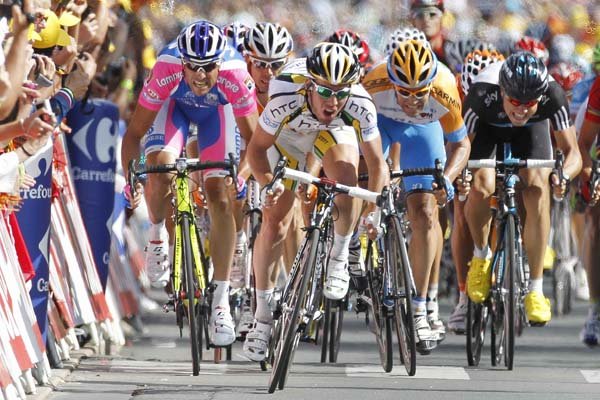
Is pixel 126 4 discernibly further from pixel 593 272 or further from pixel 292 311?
pixel 292 311

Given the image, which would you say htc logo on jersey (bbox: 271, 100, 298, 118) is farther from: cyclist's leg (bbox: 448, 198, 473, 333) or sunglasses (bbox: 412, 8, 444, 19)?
sunglasses (bbox: 412, 8, 444, 19)

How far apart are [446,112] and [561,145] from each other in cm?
89

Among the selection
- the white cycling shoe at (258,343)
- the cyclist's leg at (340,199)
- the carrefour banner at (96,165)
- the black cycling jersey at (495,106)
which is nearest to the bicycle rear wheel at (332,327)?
the white cycling shoe at (258,343)

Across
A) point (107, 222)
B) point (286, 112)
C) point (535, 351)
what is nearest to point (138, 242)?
point (107, 222)

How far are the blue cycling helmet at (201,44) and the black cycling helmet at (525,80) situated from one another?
190 centimetres

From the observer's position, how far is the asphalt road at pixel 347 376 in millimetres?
10234

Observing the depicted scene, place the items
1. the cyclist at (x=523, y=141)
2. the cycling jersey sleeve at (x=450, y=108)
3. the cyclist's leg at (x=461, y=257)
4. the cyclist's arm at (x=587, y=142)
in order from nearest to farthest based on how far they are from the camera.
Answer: the cyclist at (x=523, y=141) < the cycling jersey sleeve at (x=450, y=108) < the cyclist's arm at (x=587, y=142) < the cyclist's leg at (x=461, y=257)

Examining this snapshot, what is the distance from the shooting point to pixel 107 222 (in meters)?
12.9

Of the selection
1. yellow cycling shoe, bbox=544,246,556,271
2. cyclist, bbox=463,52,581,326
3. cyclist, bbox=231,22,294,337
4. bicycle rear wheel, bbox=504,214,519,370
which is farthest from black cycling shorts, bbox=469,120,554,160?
yellow cycling shoe, bbox=544,246,556,271

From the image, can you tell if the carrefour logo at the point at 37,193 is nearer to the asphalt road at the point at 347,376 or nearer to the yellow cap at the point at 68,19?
the asphalt road at the point at 347,376

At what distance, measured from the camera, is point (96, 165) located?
500 inches

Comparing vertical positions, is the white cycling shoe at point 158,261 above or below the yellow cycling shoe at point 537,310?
above

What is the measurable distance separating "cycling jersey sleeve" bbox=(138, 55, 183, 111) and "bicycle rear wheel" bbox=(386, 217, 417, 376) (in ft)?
5.68

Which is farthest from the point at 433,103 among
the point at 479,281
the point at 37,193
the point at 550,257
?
the point at 550,257
